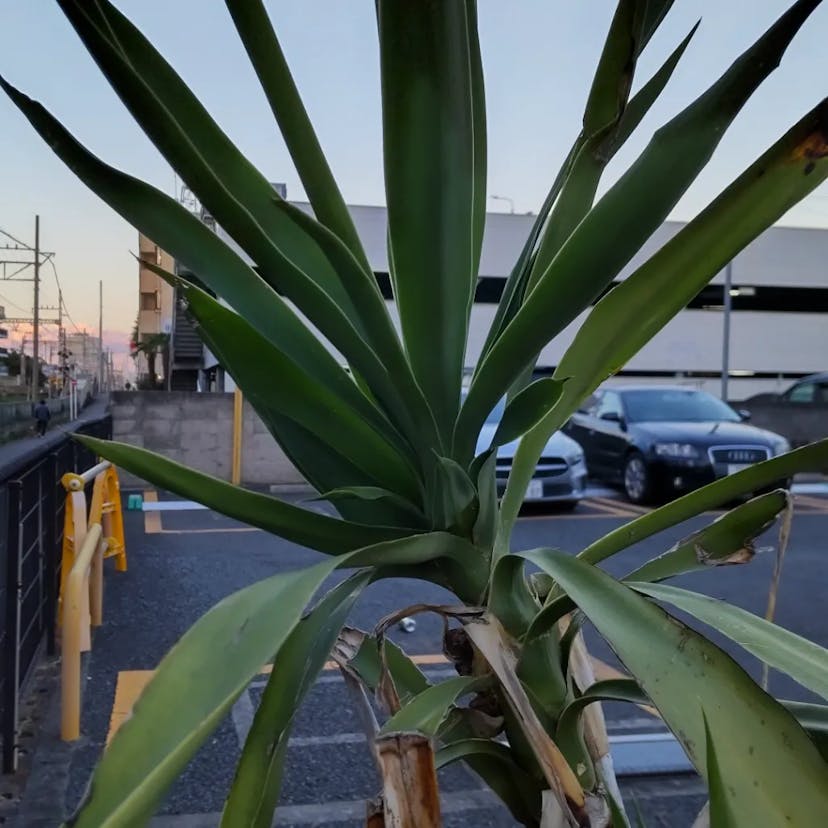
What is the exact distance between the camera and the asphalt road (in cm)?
280

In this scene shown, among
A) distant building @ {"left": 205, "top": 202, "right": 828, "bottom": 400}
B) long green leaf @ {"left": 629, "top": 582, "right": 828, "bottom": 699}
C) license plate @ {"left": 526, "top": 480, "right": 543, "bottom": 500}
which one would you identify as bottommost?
license plate @ {"left": 526, "top": 480, "right": 543, "bottom": 500}

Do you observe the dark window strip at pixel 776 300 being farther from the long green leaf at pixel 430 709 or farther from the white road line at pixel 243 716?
the long green leaf at pixel 430 709

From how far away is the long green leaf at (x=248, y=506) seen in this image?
2.78ft

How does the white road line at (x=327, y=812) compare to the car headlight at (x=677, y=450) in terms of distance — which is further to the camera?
the car headlight at (x=677, y=450)

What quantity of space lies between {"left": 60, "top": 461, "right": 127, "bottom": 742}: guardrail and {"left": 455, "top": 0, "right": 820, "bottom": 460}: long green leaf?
10.2ft

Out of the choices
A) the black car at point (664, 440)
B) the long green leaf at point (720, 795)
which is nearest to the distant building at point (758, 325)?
the black car at point (664, 440)

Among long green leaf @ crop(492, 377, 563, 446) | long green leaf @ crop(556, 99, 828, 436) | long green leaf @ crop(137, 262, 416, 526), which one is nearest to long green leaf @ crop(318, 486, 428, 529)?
long green leaf @ crop(137, 262, 416, 526)

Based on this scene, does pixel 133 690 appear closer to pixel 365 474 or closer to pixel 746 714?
pixel 365 474

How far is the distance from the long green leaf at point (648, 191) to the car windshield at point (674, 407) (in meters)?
10.0

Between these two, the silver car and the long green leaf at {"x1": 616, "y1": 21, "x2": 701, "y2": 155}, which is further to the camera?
the silver car

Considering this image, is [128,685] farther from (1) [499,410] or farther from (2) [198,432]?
(2) [198,432]

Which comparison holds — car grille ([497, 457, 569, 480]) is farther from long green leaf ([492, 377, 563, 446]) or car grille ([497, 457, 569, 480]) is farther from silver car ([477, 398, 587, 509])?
long green leaf ([492, 377, 563, 446])

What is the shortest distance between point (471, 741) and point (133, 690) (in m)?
3.30

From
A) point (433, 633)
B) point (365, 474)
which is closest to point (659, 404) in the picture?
point (433, 633)
